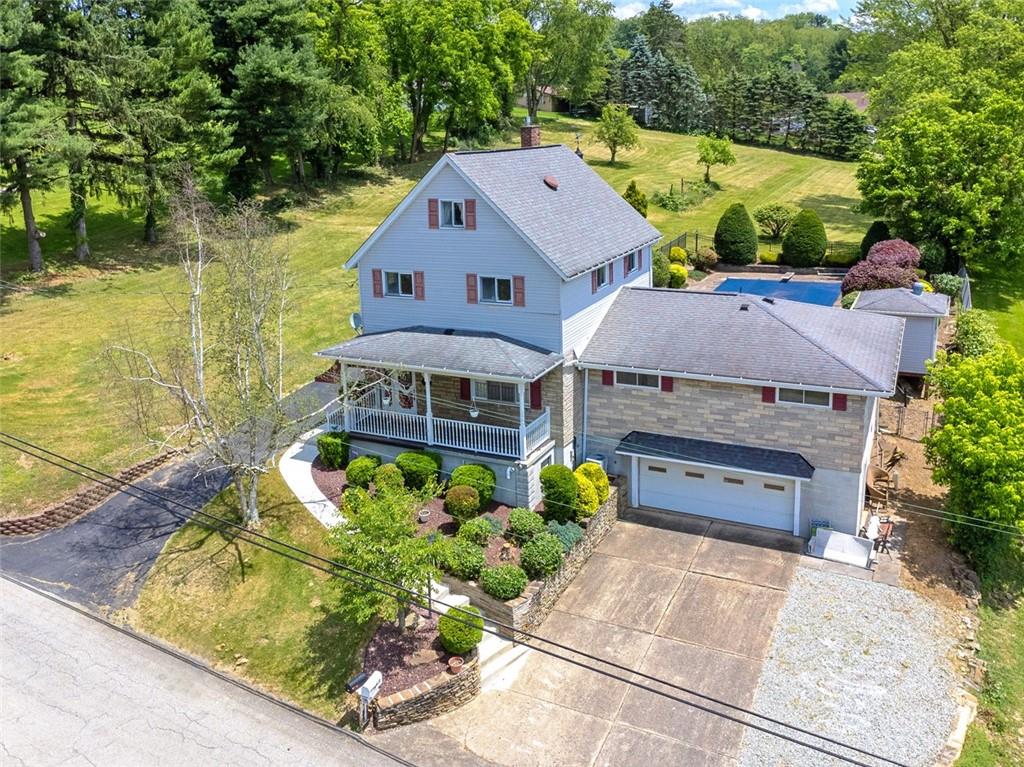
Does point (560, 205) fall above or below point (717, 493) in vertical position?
above

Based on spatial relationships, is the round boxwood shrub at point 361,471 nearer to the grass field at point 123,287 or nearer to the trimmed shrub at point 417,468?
the trimmed shrub at point 417,468

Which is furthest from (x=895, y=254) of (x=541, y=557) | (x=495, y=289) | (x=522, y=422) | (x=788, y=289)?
(x=541, y=557)

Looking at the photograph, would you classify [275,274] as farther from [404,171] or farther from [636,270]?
[404,171]

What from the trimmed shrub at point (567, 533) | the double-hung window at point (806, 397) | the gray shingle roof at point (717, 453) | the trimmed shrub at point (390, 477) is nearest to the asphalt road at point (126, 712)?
the trimmed shrub at point (390, 477)

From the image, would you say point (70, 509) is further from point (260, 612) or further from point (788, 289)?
point (788, 289)

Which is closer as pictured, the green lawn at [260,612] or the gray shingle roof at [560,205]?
the green lawn at [260,612]
